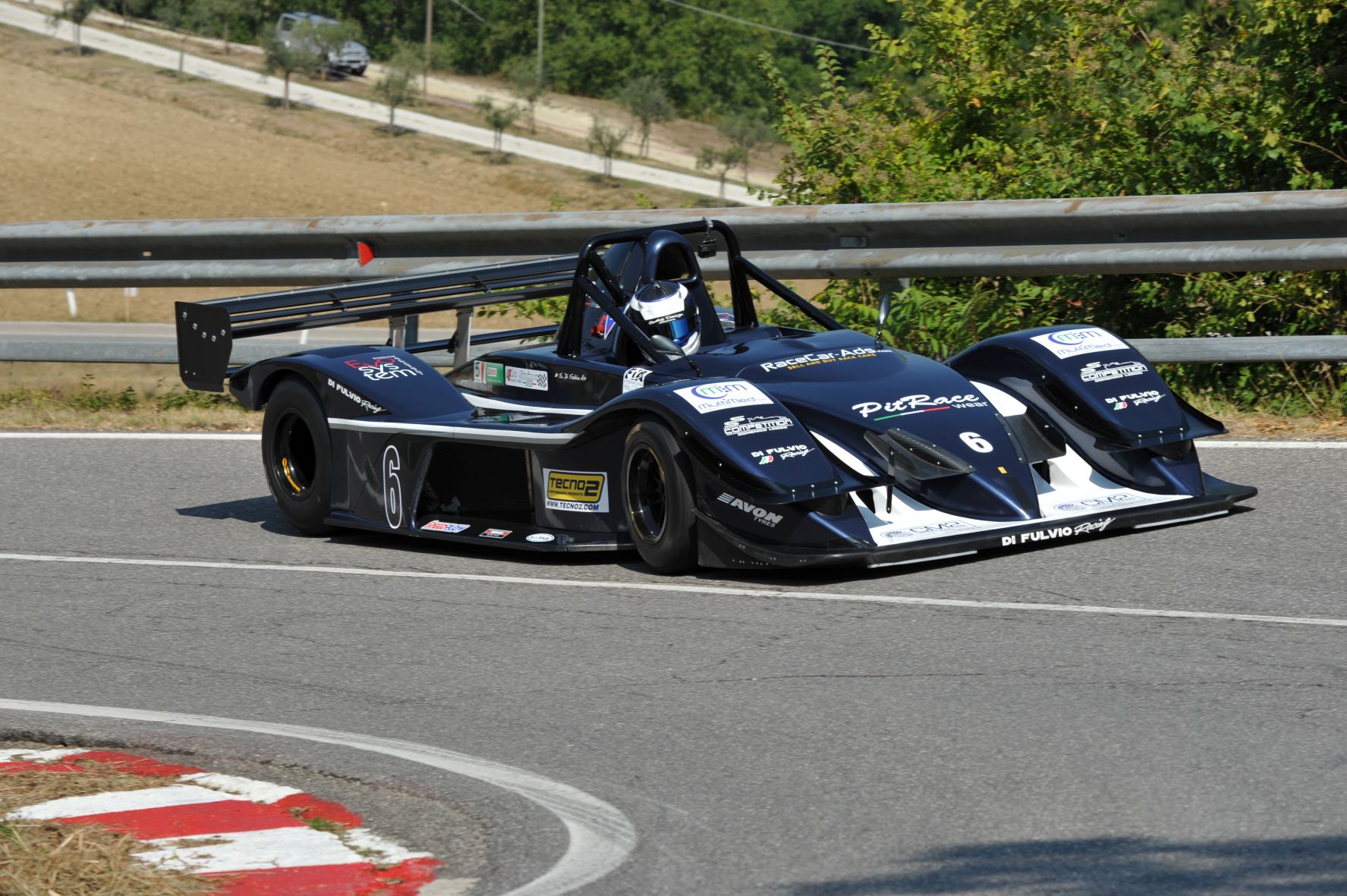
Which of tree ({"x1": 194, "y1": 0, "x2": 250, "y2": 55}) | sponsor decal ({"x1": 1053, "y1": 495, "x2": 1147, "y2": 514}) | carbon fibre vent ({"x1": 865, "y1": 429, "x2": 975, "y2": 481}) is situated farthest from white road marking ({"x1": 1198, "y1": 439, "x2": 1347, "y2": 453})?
tree ({"x1": 194, "y1": 0, "x2": 250, "y2": 55})

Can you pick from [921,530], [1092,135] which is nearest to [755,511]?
[921,530]

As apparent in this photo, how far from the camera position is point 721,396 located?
7.18m

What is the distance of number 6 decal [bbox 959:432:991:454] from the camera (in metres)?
7.32

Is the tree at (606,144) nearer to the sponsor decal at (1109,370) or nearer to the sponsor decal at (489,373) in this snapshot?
the sponsor decal at (489,373)

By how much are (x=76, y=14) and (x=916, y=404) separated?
73422mm

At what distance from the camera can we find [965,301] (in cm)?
1141

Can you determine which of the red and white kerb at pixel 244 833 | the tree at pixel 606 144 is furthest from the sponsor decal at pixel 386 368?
the tree at pixel 606 144

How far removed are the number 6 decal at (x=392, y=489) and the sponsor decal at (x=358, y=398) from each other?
0.76 ft

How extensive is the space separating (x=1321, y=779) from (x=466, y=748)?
2.36 metres

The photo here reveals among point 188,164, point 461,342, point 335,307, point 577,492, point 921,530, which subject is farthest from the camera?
point 188,164

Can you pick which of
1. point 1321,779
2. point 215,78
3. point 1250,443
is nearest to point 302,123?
point 215,78

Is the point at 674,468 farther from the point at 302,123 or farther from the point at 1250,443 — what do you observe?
the point at 302,123

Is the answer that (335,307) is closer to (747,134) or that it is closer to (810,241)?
(810,241)

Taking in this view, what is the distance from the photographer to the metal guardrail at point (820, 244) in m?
9.60
